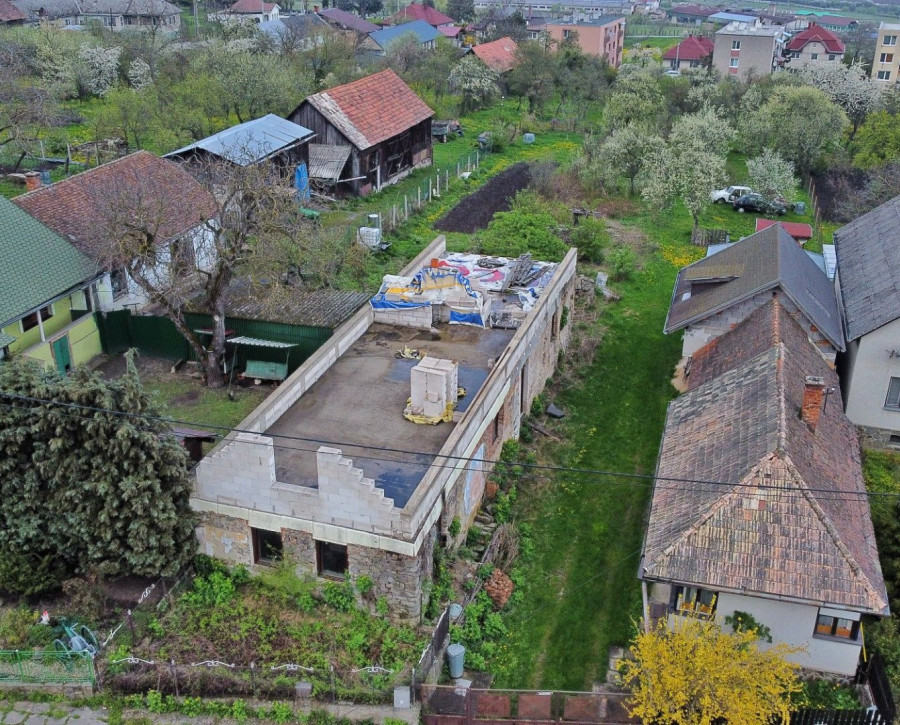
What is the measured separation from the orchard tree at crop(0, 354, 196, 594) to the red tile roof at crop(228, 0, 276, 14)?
118807mm

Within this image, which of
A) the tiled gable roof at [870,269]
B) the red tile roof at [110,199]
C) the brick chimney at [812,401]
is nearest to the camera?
the brick chimney at [812,401]

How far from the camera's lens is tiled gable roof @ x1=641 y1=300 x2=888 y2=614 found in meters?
19.4

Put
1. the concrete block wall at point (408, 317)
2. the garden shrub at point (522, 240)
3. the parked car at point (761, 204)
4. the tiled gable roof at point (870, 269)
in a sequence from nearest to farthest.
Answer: the tiled gable roof at point (870, 269), the concrete block wall at point (408, 317), the garden shrub at point (522, 240), the parked car at point (761, 204)

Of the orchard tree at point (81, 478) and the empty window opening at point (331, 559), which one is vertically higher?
the orchard tree at point (81, 478)

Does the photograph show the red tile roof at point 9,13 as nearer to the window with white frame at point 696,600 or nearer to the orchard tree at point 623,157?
the orchard tree at point 623,157

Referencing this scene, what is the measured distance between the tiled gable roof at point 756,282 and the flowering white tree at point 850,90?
4618cm

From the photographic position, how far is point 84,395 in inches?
787

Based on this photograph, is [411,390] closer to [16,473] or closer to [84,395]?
[84,395]

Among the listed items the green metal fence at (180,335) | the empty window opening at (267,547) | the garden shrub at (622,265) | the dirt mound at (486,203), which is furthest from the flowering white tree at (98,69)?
the empty window opening at (267,547)

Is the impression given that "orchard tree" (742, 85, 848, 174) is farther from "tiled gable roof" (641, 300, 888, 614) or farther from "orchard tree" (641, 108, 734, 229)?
"tiled gable roof" (641, 300, 888, 614)

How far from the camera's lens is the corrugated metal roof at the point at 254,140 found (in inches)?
1727

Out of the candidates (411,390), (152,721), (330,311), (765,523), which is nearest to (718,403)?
(765,523)

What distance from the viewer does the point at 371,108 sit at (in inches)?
2205

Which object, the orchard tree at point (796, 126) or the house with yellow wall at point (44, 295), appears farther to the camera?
the orchard tree at point (796, 126)
